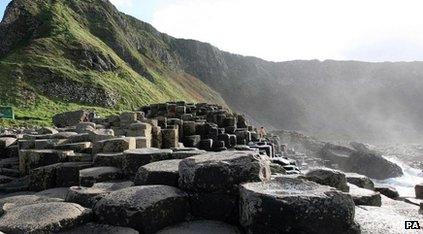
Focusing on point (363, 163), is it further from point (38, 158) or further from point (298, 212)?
point (298, 212)

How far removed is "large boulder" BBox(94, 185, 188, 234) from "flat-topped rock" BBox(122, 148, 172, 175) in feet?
6.04

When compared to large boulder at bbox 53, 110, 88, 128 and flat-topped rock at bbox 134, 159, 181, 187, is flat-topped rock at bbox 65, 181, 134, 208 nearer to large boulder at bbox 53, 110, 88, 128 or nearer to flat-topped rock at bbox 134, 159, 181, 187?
flat-topped rock at bbox 134, 159, 181, 187

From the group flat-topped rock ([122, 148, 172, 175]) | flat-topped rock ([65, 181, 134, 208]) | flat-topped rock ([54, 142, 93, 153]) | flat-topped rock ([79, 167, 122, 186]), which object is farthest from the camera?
flat-topped rock ([54, 142, 93, 153])

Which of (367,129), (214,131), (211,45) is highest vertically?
A: (211,45)

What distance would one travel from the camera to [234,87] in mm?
142375

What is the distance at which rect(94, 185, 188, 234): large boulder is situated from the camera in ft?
16.8

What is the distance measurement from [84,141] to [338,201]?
737 cm

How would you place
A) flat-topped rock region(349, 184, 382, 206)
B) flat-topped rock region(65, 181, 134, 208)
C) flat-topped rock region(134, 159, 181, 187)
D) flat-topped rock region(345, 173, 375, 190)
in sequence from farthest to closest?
flat-topped rock region(345, 173, 375, 190) → flat-topped rock region(349, 184, 382, 206) → flat-topped rock region(134, 159, 181, 187) → flat-topped rock region(65, 181, 134, 208)

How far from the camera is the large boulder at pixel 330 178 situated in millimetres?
7133

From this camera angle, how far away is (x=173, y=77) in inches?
4242

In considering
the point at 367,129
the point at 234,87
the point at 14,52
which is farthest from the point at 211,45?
the point at 14,52

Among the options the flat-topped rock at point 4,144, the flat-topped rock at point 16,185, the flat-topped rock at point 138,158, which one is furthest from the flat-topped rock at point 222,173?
the flat-topped rock at point 4,144

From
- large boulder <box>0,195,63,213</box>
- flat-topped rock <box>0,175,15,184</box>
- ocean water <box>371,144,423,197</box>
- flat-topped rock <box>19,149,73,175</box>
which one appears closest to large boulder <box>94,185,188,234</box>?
large boulder <box>0,195,63,213</box>

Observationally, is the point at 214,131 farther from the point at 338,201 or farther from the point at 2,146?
the point at 338,201
